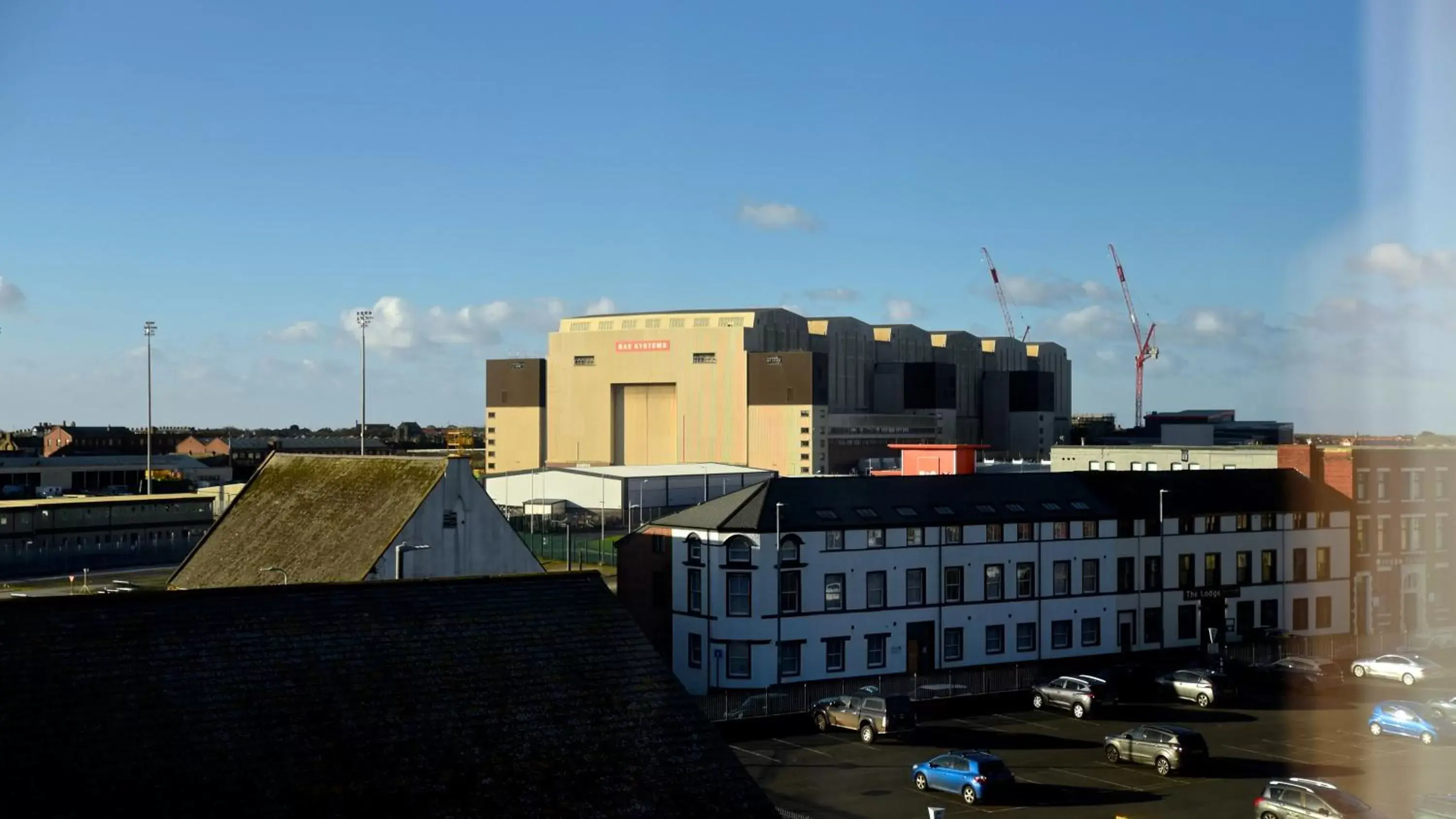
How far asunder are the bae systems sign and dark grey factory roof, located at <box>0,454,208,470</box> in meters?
61.6

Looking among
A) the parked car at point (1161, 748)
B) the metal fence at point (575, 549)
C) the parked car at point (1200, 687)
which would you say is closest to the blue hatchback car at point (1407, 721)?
the parked car at point (1200, 687)

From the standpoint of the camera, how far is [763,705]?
4800 centimetres

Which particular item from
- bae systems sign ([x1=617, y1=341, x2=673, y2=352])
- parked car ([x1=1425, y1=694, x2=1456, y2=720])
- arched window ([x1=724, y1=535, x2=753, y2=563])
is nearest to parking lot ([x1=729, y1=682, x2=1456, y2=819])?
parked car ([x1=1425, y1=694, x2=1456, y2=720])

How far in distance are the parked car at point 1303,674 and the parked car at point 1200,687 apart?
3.12 metres

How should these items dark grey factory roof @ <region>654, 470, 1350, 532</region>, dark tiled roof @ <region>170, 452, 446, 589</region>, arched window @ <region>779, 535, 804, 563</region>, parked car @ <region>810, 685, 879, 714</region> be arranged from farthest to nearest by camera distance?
1. dark grey factory roof @ <region>654, 470, 1350, 532</region>
2. arched window @ <region>779, 535, 804, 563</region>
3. parked car @ <region>810, 685, 879, 714</region>
4. dark tiled roof @ <region>170, 452, 446, 589</region>

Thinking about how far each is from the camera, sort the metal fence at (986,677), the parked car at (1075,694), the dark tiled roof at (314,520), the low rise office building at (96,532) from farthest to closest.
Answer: the low rise office building at (96,532), the metal fence at (986,677), the parked car at (1075,694), the dark tiled roof at (314,520)

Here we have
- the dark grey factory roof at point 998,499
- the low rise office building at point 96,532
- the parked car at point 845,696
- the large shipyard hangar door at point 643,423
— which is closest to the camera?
the parked car at point 845,696

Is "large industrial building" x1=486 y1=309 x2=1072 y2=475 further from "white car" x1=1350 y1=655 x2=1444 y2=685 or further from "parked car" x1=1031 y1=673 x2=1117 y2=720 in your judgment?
"parked car" x1=1031 y1=673 x2=1117 y2=720

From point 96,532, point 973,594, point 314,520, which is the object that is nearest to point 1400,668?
point 973,594

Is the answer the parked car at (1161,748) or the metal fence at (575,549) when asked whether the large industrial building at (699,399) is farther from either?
the parked car at (1161,748)

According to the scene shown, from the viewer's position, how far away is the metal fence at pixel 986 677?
47875 mm

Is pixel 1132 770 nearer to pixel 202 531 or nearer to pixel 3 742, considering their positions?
pixel 3 742

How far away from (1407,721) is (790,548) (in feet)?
71.8

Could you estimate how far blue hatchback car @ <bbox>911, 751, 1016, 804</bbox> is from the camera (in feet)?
117
